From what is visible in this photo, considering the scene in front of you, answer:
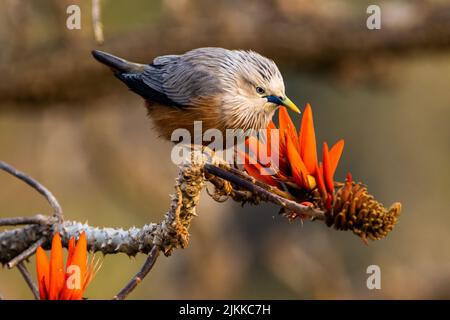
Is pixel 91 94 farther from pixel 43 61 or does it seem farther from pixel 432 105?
pixel 432 105

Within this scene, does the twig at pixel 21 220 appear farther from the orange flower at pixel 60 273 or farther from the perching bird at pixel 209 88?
the perching bird at pixel 209 88

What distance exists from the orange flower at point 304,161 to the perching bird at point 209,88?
412 mm

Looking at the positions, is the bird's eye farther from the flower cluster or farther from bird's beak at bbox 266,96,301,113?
the flower cluster

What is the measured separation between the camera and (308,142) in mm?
1499

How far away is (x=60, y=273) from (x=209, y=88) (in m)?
1.04

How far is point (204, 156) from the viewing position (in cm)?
174

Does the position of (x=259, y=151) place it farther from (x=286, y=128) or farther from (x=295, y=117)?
(x=295, y=117)

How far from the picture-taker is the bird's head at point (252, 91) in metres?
2.10

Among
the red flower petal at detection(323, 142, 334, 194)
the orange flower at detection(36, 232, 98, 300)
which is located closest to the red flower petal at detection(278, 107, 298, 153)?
the red flower petal at detection(323, 142, 334, 194)

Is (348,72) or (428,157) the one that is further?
(428,157)

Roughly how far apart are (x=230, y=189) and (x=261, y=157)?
0.11 meters

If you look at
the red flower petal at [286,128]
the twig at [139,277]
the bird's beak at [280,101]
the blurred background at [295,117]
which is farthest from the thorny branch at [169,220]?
the blurred background at [295,117]

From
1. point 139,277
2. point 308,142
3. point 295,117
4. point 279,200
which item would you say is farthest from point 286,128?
point 295,117
